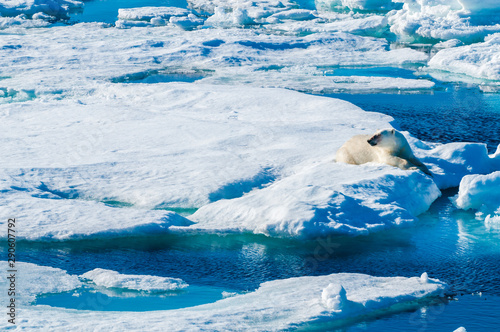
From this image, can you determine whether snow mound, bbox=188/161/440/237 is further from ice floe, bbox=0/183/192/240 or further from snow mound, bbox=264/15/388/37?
snow mound, bbox=264/15/388/37

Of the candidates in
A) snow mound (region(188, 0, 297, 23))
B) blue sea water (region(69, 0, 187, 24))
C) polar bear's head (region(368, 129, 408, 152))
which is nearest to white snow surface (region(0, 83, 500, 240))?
polar bear's head (region(368, 129, 408, 152))

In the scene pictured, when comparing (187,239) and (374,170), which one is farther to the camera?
(374,170)

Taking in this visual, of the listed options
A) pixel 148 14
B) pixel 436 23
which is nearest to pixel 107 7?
pixel 148 14

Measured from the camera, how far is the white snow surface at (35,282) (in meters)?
4.56

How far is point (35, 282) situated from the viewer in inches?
189

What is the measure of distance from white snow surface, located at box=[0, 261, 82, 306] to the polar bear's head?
3.86 m

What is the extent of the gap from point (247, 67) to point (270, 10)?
10.4 metres

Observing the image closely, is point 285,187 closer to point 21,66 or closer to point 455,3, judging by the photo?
point 21,66

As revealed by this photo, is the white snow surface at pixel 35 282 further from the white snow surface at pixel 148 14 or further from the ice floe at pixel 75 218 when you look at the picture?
the white snow surface at pixel 148 14

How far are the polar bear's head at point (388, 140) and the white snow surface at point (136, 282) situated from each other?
333 centimetres

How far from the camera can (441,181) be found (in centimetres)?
727

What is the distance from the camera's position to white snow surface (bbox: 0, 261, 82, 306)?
4564 mm

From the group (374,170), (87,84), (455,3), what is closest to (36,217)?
(374,170)

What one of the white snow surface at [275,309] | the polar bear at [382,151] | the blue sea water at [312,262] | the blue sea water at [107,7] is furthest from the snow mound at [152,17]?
the white snow surface at [275,309]
